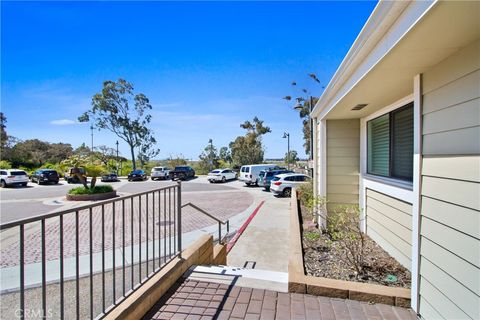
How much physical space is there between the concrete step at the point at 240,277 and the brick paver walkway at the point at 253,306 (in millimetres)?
102

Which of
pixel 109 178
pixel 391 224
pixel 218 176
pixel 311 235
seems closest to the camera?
pixel 391 224

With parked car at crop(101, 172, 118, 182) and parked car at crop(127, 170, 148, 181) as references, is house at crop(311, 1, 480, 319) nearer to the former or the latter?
parked car at crop(127, 170, 148, 181)

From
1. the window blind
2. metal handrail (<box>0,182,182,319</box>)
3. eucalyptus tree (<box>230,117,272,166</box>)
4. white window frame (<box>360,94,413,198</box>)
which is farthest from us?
eucalyptus tree (<box>230,117,272,166</box>)

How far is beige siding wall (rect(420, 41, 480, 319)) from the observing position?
203cm

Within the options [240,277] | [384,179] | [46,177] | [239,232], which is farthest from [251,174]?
[240,277]

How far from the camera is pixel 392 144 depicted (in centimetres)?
472

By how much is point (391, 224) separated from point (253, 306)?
299cm

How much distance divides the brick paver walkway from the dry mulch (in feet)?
2.62

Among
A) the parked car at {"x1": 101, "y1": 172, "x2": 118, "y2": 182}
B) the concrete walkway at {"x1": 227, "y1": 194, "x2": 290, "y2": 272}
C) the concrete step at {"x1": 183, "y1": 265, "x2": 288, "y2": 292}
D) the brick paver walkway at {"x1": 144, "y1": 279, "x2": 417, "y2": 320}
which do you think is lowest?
the concrete walkway at {"x1": 227, "y1": 194, "x2": 290, "y2": 272}

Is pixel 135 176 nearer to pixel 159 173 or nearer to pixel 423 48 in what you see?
pixel 159 173

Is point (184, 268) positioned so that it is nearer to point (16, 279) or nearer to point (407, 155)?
point (16, 279)

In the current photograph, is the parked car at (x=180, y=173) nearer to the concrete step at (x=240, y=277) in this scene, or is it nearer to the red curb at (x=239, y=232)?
the red curb at (x=239, y=232)

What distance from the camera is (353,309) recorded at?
280 centimetres

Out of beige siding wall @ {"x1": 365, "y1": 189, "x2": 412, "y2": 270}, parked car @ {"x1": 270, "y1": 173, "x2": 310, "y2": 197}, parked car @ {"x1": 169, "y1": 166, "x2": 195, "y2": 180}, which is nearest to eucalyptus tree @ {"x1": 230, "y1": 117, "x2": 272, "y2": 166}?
parked car @ {"x1": 169, "y1": 166, "x2": 195, "y2": 180}
